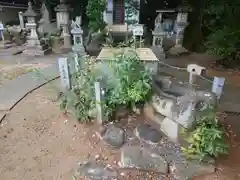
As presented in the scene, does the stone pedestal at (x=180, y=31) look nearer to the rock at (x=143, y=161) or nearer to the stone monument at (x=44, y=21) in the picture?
the stone monument at (x=44, y=21)

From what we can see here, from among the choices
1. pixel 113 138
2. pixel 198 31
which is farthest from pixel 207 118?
pixel 198 31

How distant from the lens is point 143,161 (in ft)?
8.51

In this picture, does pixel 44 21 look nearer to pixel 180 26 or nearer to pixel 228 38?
pixel 180 26

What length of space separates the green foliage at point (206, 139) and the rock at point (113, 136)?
763 mm

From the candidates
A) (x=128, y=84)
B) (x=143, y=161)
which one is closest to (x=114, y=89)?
(x=128, y=84)

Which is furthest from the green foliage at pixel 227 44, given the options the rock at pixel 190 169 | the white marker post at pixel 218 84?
the rock at pixel 190 169

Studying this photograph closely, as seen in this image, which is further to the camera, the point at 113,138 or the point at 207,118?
the point at 113,138

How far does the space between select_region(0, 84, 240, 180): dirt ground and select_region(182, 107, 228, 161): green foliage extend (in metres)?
0.24

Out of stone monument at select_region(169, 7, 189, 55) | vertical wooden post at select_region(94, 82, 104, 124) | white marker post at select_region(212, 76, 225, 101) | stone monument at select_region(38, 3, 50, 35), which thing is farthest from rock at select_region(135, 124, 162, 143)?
stone monument at select_region(38, 3, 50, 35)

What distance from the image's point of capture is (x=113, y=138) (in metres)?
2.89

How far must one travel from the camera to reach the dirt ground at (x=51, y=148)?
2.53 m

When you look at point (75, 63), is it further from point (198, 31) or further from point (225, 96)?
point (198, 31)

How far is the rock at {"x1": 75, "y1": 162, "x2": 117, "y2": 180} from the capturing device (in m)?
2.47

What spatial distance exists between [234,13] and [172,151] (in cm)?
510
